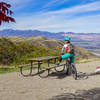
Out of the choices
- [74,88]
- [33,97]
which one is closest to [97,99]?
[74,88]

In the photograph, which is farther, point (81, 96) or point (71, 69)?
point (71, 69)

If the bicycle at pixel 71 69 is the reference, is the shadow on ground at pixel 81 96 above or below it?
below

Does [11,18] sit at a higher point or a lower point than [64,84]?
higher

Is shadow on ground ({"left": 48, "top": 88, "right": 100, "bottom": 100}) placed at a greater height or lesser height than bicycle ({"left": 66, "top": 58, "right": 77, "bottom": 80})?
lesser

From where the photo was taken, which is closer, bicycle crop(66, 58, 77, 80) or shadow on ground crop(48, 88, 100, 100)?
shadow on ground crop(48, 88, 100, 100)

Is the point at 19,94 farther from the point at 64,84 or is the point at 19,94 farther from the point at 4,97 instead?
the point at 64,84

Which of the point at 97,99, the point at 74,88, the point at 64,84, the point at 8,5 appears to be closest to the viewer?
the point at 8,5

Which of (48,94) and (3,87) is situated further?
(3,87)

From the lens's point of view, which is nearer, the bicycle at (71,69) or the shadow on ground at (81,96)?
the shadow on ground at (81,96)

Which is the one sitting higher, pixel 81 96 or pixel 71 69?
pixel 71 69

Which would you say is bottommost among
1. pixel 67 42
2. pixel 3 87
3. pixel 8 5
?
pixel 3 87

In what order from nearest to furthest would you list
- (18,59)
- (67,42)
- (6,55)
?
1. (67,42)
2. (18,59)
3. (6,55)

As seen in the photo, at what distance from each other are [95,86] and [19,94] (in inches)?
Result: 111

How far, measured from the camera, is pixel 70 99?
5590mm
